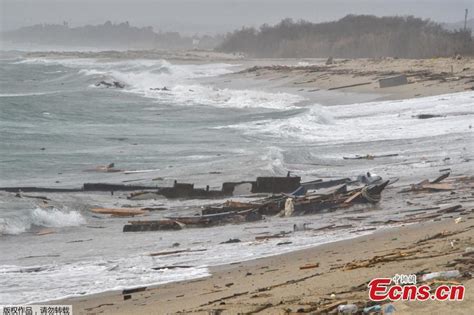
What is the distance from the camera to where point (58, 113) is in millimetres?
38062

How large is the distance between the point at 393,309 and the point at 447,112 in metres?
23.7

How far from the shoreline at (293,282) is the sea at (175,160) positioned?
508 millimetres

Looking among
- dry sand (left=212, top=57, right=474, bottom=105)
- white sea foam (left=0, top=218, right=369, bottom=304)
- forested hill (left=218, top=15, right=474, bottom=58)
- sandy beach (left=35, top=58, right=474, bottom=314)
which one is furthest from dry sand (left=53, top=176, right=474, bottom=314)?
forested hill (left=218, top=15, right=474, bottom=58)

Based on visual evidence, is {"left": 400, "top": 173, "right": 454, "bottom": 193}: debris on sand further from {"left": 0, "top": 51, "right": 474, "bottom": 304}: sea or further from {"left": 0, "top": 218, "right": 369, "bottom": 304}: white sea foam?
{"left": 0, "top": 218, "right": 369, "bottom": 304}: white sea foam

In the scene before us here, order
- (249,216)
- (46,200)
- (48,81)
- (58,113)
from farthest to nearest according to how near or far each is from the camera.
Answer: (48,81), (58,113), (46,200), (249,216)

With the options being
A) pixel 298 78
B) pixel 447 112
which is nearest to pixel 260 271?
pixel 447 112

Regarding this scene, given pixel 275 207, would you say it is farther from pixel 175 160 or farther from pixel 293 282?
pixel 175 160

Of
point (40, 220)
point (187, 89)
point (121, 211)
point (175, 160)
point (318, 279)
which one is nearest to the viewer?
point (318, 279)

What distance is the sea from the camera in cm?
1106

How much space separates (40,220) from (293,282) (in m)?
7.75

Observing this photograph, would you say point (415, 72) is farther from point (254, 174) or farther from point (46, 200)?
point (46, 200)

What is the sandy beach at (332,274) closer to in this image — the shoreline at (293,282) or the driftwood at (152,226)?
the shoreline at (293,282)

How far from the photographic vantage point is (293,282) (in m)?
8.07

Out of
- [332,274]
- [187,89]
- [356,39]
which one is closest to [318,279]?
[332,274]
